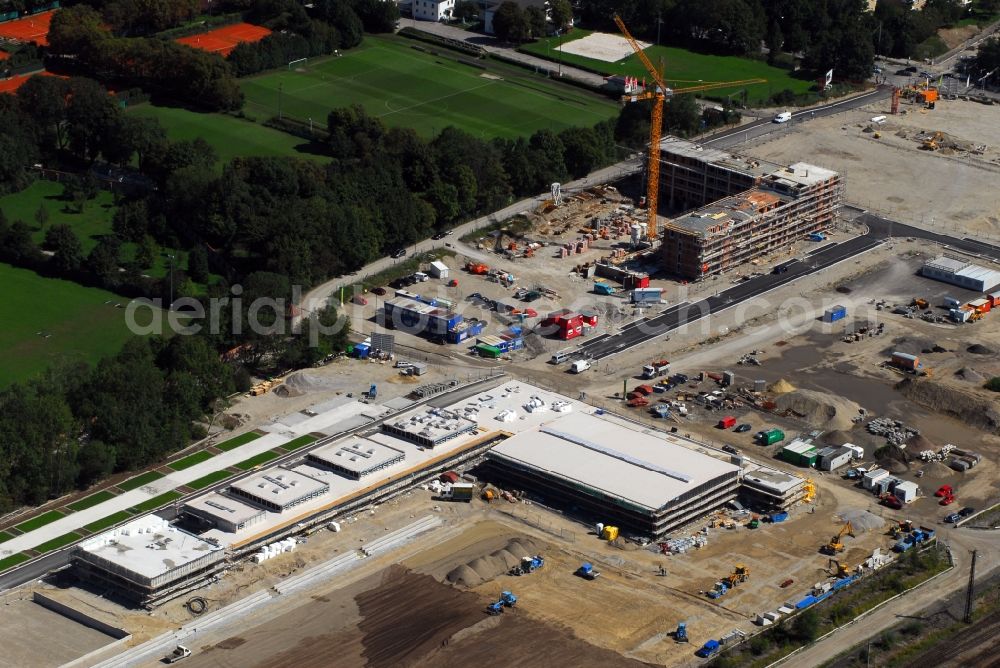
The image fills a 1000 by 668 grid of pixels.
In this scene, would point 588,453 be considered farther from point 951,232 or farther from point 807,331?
point 951,232

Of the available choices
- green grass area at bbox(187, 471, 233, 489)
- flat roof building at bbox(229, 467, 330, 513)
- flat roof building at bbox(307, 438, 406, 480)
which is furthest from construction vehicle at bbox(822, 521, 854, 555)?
green grass area at bbox(187, 471, 233, 489)

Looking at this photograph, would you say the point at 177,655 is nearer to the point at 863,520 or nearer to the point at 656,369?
the point at 863,520

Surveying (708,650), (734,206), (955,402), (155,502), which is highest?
(734,206)

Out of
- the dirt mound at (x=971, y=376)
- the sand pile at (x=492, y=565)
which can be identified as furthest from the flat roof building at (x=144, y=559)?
the dirt mound at (x=971, y=376)

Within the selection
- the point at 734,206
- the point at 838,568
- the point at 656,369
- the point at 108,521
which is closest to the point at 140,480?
the point at 108,521

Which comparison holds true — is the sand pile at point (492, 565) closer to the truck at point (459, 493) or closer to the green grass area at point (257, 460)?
the truck at point (459, 493)

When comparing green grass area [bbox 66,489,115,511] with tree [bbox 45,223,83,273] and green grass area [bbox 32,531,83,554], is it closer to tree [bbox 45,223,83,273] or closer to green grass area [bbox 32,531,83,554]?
green grass area [bbox 32,531,83,554]
